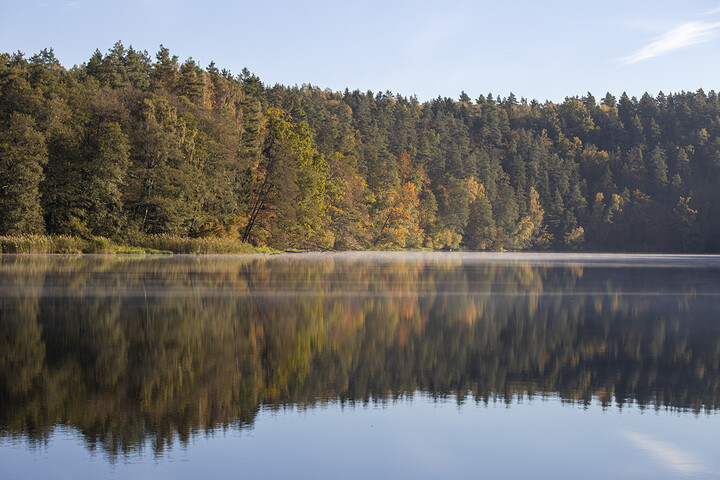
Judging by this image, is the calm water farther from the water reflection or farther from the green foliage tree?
the green foliage tree

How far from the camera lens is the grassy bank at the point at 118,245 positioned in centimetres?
5053

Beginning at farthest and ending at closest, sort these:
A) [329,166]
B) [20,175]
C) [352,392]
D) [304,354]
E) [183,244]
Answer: [329,166] < [183,244] < [20,175] < [304,354] < [352,392]

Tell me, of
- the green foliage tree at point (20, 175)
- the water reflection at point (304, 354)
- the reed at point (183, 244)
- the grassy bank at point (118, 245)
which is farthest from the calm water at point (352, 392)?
the reed at point (183, 244)

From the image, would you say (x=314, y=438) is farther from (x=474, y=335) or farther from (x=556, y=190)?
(x=556, y=190)

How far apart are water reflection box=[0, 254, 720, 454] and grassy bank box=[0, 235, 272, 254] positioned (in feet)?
102

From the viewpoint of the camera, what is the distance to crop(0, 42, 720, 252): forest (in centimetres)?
5688

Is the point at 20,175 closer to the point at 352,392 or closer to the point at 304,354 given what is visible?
the point at 304,354

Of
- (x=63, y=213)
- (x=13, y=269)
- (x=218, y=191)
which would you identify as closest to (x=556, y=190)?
(x=218, y=191)

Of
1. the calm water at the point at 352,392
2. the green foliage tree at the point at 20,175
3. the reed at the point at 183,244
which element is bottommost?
the calm water at the point at 352,392

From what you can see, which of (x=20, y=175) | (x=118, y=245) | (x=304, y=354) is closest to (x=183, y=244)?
(x=118, y=245)

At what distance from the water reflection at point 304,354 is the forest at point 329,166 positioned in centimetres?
3764

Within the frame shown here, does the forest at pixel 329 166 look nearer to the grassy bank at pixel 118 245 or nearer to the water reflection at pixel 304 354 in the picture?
the grassy bank at pixel 118 245

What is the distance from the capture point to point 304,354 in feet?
36.9

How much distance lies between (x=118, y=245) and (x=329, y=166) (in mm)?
→ 40561
